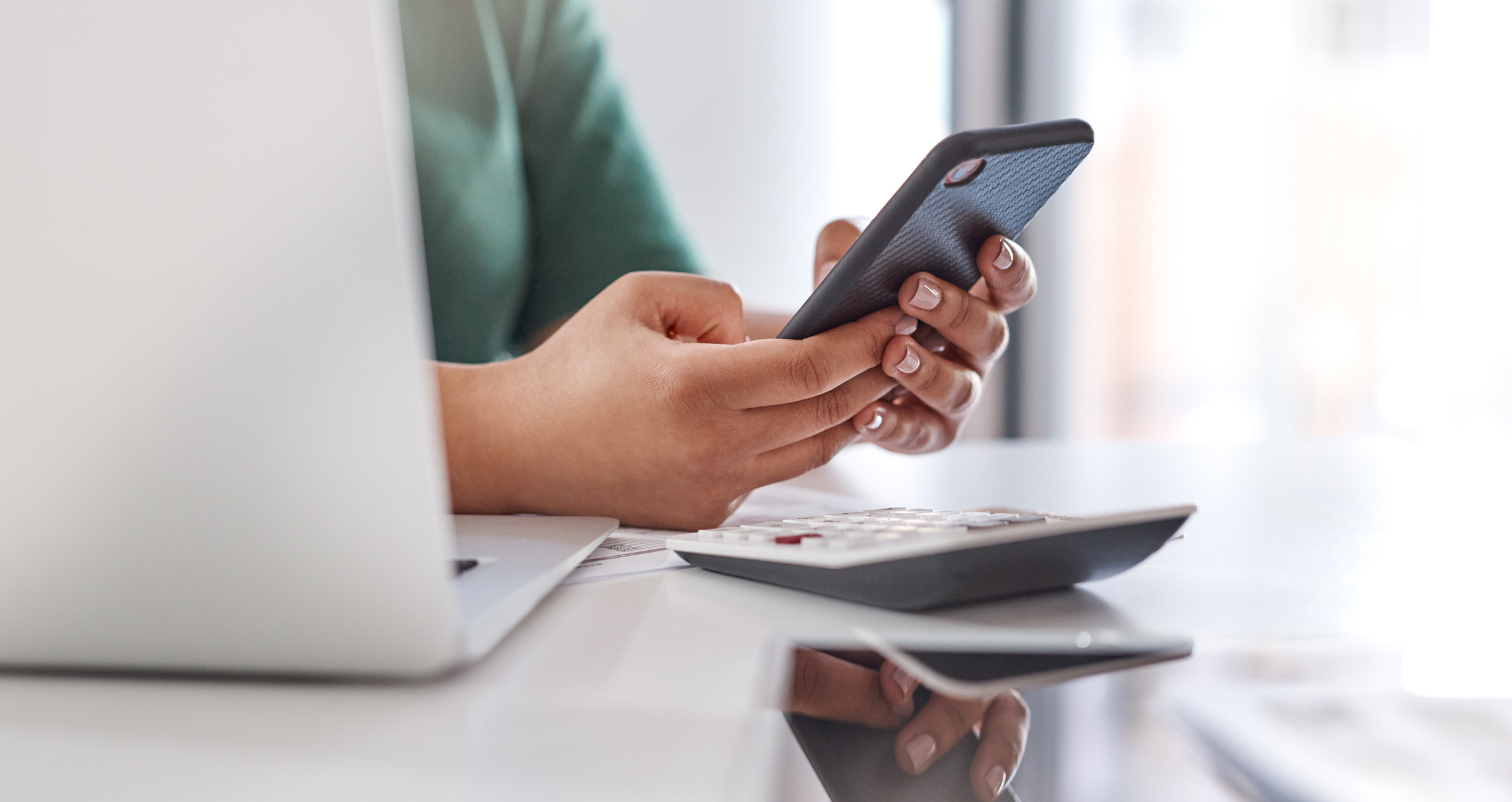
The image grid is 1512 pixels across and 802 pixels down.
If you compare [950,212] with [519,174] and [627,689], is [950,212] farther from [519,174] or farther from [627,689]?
[519,174]

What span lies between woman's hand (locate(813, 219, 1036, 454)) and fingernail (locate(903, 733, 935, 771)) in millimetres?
275

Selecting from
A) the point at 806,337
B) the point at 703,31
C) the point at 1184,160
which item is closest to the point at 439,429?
the point at 806,337

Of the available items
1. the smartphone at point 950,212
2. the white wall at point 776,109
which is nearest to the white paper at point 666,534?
the smartphone at point 950,212

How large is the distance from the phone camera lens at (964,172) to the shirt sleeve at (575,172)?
2.09 feet

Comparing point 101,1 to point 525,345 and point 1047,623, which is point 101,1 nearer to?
point 1047,623

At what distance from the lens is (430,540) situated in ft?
0.67

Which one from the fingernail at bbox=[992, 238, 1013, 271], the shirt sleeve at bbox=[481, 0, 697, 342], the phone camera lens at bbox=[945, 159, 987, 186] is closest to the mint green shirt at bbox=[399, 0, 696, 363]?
the shirt sleeve at bbox=[481, 0, 697, 342]

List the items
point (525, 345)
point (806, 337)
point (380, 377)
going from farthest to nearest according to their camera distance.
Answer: point (525, 345) → point (806, 337) → point (380, 377)

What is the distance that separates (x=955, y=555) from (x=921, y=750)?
0.08 metres

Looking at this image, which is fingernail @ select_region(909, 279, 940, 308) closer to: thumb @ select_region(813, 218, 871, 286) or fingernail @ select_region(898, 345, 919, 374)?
fingernail @ select_region(898, 345, 919, 374)

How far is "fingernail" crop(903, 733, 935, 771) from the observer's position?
20cm

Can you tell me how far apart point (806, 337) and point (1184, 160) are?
7.83 feet

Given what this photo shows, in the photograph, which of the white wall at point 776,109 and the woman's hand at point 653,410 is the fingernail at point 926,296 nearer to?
the woman's hand at point 653,410

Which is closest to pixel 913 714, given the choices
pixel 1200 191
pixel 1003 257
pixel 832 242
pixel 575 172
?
pixel 1003 257
